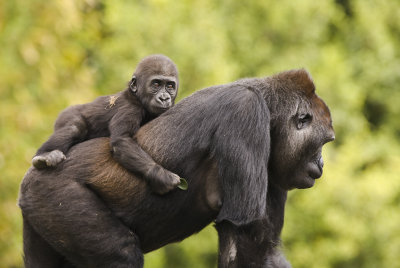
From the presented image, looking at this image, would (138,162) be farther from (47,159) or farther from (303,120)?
(303,120)

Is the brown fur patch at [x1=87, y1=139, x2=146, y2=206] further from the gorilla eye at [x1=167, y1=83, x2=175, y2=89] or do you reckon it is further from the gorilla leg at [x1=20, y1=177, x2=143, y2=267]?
the gorilla eye at [x1=167, y1=83, x2=175, y2=89]

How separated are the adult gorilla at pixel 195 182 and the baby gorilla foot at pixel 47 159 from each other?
2.0 inches

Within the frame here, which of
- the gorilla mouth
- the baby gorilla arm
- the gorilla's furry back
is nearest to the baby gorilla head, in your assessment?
the gorilla's furry back

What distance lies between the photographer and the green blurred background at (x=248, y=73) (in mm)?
9852

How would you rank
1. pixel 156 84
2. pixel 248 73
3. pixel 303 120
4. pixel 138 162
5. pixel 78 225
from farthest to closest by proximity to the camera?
1. pixel 248 73
2. pixel 156 84
3. pixel 303 120
4. pixel 138 162
5. pixel 78 225

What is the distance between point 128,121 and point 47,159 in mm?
580

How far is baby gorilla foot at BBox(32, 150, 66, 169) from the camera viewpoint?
4.58m

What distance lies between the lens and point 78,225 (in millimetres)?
4500

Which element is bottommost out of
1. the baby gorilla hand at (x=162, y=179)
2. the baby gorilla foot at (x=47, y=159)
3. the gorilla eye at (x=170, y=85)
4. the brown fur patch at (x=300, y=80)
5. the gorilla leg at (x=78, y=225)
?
the gorilla leg at (x=78, y=225)

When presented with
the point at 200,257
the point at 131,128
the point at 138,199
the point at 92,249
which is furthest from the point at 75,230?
the point at 200,257

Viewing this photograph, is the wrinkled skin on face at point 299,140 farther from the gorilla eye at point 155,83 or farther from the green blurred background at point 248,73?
the green blurred background at point 248,73

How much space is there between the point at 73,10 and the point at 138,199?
5708mm

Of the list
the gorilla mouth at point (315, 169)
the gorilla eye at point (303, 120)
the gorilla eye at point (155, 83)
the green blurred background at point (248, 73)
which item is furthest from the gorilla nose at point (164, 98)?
the green blurred background at point (248, 73)

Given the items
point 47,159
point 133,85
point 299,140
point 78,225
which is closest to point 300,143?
point 299,140
